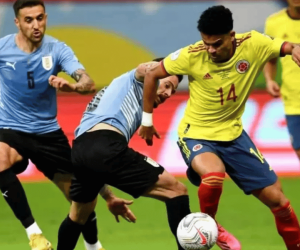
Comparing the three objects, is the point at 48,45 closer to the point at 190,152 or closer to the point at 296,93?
the point at 190,152

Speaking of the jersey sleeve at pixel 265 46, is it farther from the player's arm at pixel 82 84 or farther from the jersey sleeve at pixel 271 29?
the jersey sleeve at pixel 271 29

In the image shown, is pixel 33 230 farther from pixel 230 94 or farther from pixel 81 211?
pixel 230 94

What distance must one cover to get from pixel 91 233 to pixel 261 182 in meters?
1.60

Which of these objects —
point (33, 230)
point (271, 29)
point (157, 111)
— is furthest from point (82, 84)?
point (157, 111)

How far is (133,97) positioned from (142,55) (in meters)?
7.10

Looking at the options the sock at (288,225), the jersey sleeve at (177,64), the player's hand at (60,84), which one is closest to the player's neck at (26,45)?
the player's hand at (60,84)

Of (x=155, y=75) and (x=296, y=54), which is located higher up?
(x=296, y=54)

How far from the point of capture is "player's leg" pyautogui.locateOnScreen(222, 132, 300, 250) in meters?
6.91

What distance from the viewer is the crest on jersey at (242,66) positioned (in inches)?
274

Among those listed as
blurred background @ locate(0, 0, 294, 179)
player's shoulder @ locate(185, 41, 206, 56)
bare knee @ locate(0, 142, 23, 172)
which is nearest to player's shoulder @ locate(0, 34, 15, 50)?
bare knee @ locate(0, 142, 23, 172)

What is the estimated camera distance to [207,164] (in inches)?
271

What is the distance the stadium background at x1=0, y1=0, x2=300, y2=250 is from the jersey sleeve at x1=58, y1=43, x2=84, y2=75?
5.79 feet

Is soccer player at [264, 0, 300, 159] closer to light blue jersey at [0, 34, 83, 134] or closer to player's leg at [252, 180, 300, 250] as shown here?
player's leg at [252, 180, 300, 250]

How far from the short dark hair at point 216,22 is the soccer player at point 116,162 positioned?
1.84ft
